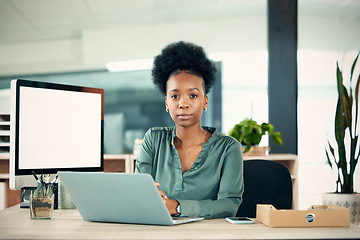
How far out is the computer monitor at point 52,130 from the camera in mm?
1625

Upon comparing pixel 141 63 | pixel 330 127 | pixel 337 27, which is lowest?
pixel 330 127

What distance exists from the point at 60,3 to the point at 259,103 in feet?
7.01

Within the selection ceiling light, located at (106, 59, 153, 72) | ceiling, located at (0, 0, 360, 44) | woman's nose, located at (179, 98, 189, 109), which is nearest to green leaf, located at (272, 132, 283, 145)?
ceiling, located at (0, 0, 360, 44)

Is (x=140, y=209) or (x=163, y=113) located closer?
(x=140, y=209)

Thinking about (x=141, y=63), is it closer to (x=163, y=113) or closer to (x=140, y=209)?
(x=163, y=113)

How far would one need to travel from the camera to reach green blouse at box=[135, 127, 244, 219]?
1.62m

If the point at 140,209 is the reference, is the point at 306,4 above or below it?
above

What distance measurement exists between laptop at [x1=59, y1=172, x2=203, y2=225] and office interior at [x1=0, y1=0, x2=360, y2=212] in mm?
2448

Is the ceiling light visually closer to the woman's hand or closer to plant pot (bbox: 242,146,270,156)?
plant pot (bbox: 242,146,270,156)

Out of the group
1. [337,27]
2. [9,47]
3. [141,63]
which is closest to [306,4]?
[337,27]

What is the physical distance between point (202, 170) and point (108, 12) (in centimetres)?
266

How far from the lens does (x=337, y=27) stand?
12.6ft

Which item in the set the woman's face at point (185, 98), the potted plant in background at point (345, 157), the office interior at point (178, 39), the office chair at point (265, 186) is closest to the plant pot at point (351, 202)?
the potted plant in background at point (345, 157)

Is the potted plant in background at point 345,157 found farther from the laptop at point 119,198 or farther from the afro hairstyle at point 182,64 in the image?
the laptop at point 119,198
